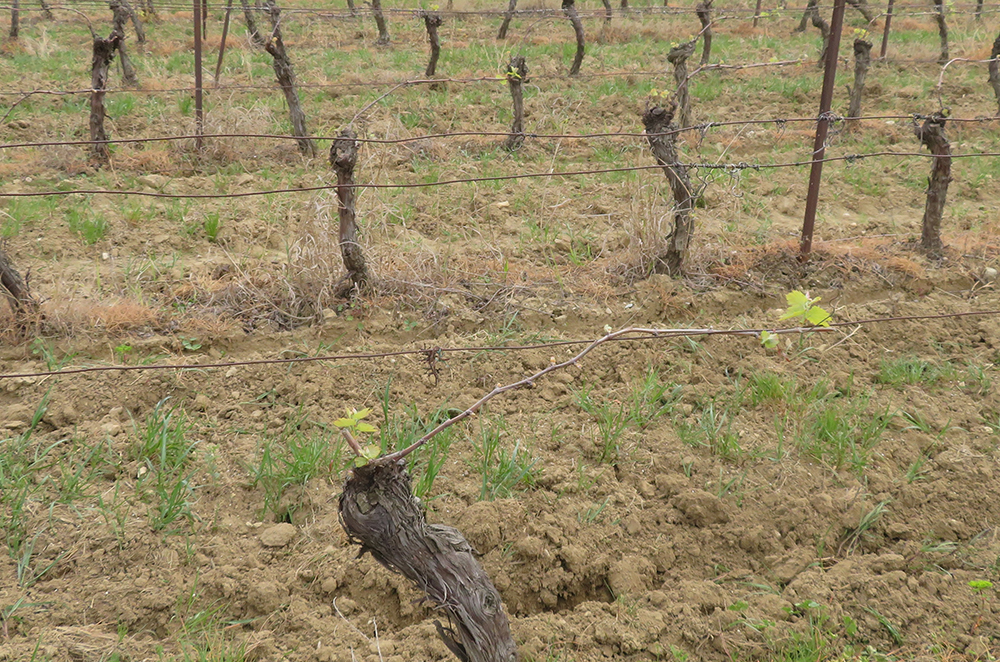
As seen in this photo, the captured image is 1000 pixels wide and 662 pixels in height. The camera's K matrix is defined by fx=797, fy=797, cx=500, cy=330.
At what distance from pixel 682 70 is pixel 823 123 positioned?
2440 millimetres

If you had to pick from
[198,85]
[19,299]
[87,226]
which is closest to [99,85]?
[198,85]

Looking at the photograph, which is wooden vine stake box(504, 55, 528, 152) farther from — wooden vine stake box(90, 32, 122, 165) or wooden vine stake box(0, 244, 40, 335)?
wooden vine stake box(0, 244, 40, 335)

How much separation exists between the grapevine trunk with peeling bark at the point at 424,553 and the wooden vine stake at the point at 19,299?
2736mm

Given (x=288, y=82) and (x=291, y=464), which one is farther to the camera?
(x=288, y=82)

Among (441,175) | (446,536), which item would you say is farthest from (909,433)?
(441,175)

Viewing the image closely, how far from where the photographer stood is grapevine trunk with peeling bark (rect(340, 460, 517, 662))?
1986 mm

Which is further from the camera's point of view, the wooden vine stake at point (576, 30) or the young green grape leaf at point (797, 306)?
the wooden vine stake at point (576, 30)

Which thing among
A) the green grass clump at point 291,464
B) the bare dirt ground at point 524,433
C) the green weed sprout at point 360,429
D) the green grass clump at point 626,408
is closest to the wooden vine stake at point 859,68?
the bare dirt ground at point 524,433

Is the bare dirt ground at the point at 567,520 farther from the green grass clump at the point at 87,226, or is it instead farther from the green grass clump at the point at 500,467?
the green grass clump at the point at 87,226

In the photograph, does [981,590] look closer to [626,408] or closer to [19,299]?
[626,408]

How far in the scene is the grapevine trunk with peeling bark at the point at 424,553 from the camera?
78.2 inches

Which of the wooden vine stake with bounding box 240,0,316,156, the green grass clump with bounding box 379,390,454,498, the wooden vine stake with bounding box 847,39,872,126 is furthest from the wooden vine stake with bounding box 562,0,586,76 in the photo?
the green grass clump with bounding box 379,390,454,498

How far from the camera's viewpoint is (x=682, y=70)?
21.9 feet

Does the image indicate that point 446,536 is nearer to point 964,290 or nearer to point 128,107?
point 964,290
